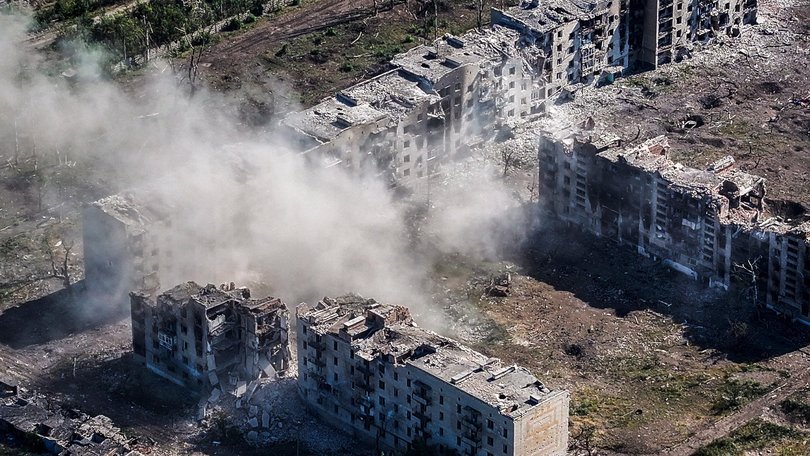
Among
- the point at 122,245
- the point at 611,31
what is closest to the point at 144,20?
the point at 611,31

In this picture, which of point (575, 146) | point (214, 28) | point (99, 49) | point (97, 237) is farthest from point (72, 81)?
point (575, 146)

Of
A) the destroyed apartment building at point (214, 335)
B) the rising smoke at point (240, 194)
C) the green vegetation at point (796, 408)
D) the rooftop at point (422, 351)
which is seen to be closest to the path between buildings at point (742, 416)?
the green vegetation at point (796, 408)

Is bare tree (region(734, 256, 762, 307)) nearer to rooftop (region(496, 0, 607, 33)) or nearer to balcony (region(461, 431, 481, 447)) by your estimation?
balcony (region(461, 431, 481, 447))

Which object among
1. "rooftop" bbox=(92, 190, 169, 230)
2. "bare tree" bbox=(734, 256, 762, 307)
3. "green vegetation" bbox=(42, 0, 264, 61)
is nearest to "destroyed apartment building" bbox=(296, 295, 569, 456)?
"rooftop" bbox=(92, 190, 169, 230)

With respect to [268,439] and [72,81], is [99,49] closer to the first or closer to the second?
[72,81]

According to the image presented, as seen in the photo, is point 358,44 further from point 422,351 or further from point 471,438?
point 471,438
